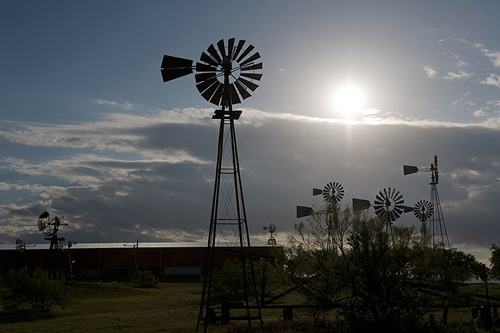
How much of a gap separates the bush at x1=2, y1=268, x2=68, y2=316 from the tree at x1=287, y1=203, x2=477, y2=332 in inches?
701

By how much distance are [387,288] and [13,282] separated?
965 inches

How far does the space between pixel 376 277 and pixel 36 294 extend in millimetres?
21916

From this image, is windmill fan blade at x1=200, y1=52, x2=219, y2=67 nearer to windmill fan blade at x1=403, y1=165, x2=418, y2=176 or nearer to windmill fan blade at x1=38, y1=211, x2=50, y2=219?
windmill fan blade at x1=403, y1=165, x2=418, y2=176

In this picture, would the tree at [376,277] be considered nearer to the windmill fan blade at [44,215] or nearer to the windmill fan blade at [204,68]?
the windmill fan blade at [204,68]

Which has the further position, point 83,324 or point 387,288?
point 83,324

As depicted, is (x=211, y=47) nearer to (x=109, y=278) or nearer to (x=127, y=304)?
(x=127, y=304)

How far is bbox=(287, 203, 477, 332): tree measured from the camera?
66.7 ft

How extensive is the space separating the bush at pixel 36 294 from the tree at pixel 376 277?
17.8 m

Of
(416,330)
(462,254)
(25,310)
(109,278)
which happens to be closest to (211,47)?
(416,330)

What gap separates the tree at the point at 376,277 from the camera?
2034 centimetres

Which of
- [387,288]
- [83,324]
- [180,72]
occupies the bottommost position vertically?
[83,324]

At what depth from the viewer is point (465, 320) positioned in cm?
2478

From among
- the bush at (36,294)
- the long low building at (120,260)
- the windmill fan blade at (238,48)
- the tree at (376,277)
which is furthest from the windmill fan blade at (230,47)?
the long low building at (120,260)

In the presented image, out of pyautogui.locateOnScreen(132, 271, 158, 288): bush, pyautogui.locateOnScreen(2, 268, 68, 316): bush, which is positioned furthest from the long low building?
pyautogui.locateOnScreen(2, 268, 68, 316): bush
